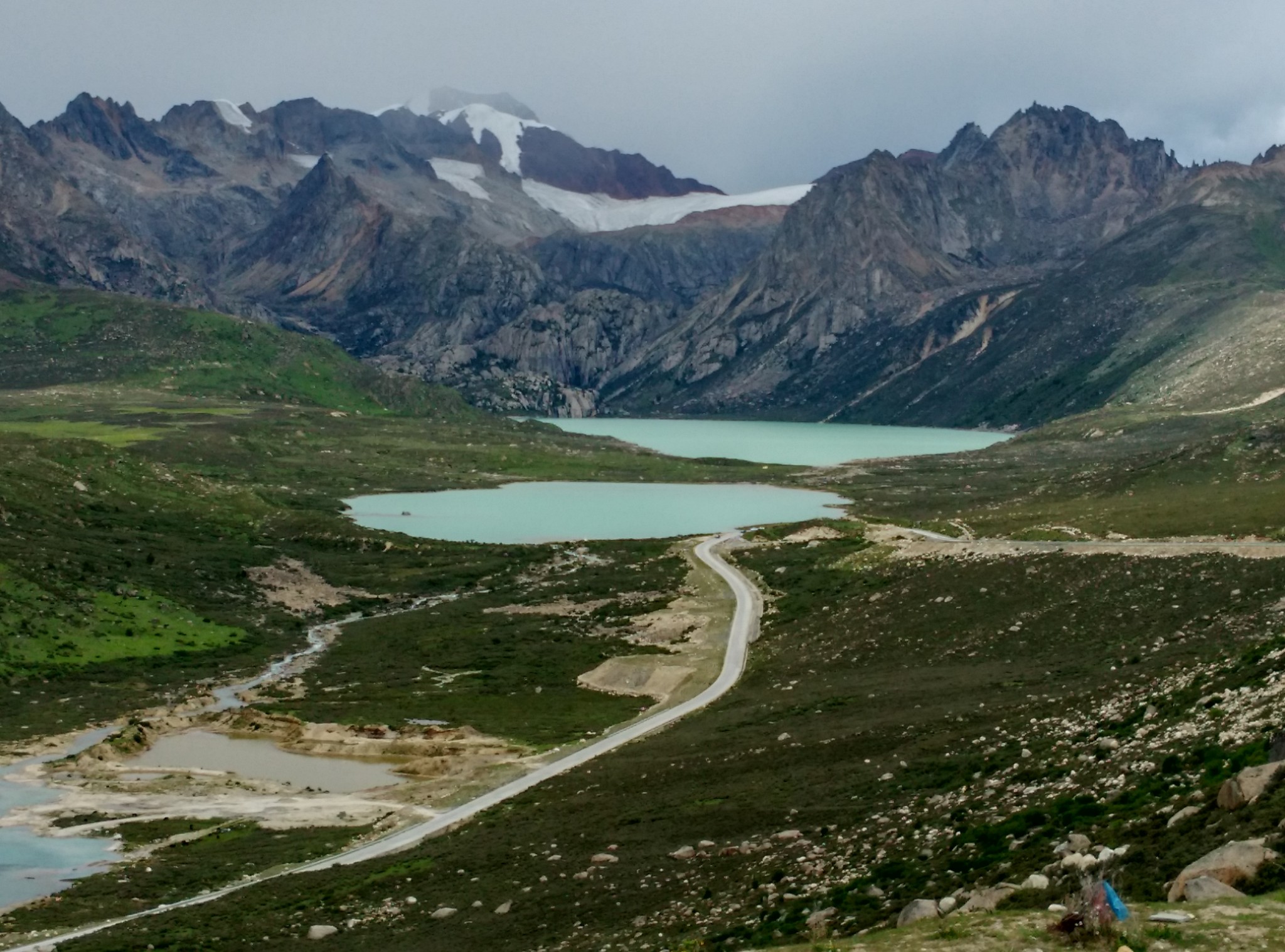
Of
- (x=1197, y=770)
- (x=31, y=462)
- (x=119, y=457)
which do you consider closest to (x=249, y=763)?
(x=1197, y=770)

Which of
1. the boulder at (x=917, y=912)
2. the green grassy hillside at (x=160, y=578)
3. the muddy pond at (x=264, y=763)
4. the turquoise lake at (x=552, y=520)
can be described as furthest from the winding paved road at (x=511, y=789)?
the turquoise lake at (x=552, y=520)

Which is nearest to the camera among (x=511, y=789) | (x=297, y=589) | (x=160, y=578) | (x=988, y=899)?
(x=988, y=899)

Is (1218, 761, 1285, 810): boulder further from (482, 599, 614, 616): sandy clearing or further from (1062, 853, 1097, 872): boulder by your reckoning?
(482, 599, 614, 616): sandy clearing

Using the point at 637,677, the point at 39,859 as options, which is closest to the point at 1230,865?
the point at 39,859

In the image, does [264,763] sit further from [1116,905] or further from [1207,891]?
[1116,905]

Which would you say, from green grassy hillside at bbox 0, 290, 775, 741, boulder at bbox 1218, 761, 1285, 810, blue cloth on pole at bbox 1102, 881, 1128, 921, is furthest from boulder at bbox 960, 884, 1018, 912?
green grassy hillside at bbox 0, 290, 775, 741

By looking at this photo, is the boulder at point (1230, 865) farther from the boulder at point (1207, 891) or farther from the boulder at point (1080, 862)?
the boulder at point (1080, 862)

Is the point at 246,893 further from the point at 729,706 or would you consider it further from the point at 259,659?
the point at 259,659
